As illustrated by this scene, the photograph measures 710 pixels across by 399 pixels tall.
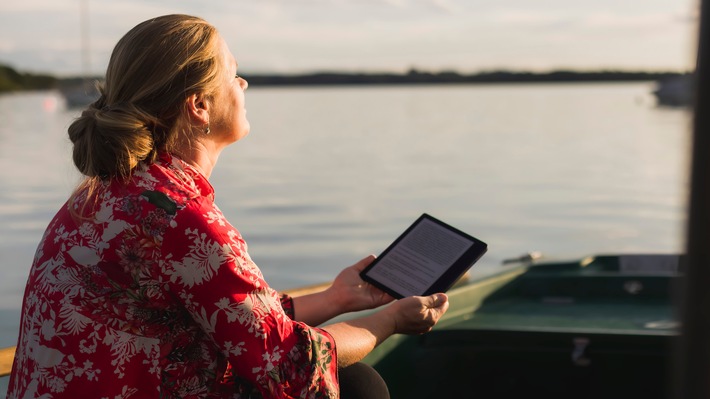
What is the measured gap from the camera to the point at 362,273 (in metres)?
2.08

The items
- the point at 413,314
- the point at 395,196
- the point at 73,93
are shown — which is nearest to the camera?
the point at 413,314

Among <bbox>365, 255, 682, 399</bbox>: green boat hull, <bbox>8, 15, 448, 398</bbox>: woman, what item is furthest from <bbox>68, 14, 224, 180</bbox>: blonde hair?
<bbox>365, 255, 682, 399</bbox>: green boat hull

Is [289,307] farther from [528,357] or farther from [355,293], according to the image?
[528,357]

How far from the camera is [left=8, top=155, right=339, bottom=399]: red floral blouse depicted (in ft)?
4.76

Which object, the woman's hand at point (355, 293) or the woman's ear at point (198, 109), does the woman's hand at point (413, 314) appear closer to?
the woman's hand at point (355, 293)

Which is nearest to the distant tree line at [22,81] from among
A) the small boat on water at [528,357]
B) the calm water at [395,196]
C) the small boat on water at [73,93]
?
the small boat on water at [73,93]

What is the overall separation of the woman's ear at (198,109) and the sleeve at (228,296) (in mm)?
171

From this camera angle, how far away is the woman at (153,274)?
145 centimetres

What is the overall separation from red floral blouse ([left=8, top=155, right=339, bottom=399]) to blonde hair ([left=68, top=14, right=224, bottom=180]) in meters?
0.04

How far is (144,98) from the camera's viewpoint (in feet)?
5.06

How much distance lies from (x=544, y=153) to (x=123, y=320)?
2651 cm

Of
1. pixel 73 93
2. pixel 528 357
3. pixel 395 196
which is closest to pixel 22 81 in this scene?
pixel 73 93

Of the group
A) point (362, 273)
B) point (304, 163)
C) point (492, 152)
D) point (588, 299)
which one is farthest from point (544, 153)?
point (362, 273)

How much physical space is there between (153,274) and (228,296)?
4.8 inches
